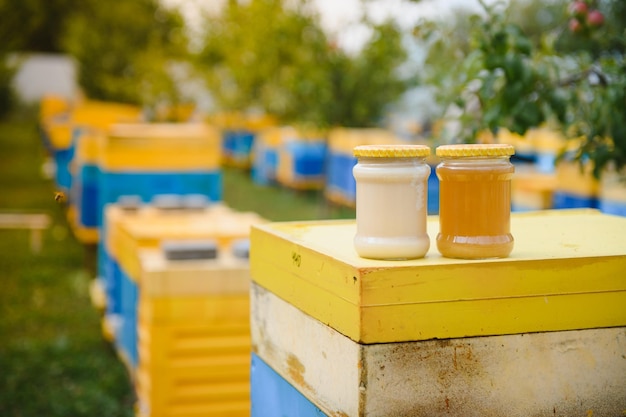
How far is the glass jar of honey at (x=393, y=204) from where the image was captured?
6.33 feet

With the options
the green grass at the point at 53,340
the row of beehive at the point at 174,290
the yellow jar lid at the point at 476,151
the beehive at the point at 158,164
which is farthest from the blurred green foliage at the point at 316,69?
the yellow jar lid at the point at 476,151

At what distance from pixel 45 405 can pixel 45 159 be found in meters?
20.6

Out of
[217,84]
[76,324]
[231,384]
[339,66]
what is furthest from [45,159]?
[231,384]

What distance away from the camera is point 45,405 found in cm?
566

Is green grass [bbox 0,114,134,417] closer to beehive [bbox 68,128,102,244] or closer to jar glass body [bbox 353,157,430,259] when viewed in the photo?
beehive [bbox 68,128,102,244]

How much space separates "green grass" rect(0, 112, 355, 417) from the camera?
574 cm

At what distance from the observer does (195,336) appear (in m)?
4.26

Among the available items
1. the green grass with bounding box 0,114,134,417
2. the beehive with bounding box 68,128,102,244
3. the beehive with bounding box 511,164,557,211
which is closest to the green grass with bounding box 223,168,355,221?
the green grass with bounding box 0,114,134,417

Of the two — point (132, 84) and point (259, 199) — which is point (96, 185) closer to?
point (259, 199)

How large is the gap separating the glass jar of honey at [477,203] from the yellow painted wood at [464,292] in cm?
5

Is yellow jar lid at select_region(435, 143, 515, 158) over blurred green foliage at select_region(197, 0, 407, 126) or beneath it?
beneath

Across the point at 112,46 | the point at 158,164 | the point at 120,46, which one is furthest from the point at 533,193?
the point at 112,46

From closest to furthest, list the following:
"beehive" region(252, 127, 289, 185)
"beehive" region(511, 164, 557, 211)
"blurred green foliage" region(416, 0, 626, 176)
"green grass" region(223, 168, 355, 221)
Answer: "blurred green foliage" region(416, 0, 626, 176)
"beehive" region(511, 164, 557, 211)
"green grass" region(223, 168, 355, 221)
"beehive" region(252, 127, 289, 185)

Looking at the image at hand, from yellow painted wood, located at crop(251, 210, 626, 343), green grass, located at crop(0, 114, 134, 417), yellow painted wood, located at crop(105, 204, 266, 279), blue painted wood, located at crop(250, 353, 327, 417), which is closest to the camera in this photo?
yellow painted wood, located at crop(251, 210, 626, 343)
